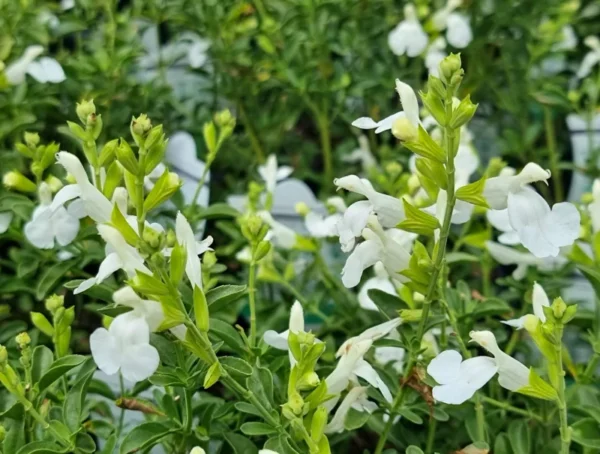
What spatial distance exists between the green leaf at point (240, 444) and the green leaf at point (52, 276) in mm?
292

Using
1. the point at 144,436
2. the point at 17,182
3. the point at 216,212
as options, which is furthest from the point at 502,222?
the point at 17,182

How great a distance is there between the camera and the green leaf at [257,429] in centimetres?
59

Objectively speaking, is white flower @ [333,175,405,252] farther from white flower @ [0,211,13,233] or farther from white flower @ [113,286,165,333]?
white flower @ [0,211,13,233]

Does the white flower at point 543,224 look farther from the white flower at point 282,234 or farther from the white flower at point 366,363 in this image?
the white flower at point 282,234

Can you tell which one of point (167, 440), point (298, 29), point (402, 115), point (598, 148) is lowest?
point (598, 148)

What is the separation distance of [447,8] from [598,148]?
36cm

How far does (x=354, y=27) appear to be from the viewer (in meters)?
1.35

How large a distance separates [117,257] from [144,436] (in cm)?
17

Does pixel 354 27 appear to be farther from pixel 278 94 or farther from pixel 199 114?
pixel 199 114

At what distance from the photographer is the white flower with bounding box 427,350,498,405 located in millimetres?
539

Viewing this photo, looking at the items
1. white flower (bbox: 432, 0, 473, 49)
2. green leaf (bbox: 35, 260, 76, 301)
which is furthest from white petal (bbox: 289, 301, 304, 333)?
white flower (bbox: 432, 0, 473, 49)

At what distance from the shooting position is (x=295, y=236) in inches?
39.6

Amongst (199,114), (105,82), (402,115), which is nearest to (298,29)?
(199,114)

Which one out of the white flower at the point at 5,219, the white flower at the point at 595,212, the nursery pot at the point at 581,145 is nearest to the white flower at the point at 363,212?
the white flower at the point at 595,212
